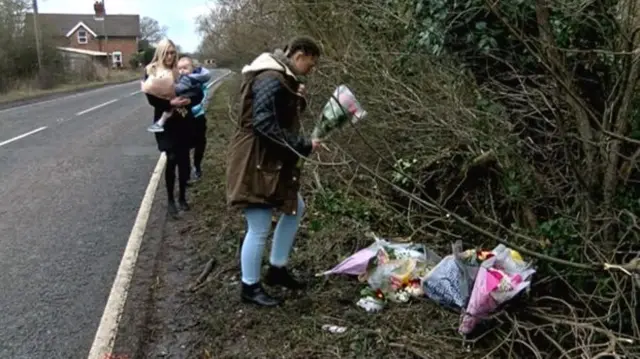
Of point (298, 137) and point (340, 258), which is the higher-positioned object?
point (298, 137)

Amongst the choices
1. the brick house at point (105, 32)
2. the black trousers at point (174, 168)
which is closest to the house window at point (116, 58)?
the brick house at point (105, 32)

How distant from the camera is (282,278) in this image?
489cm

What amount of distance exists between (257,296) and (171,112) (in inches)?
121

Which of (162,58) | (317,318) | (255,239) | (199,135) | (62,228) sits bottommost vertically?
(62,228)

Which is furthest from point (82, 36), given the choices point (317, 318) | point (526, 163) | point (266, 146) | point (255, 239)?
point (317, 318)

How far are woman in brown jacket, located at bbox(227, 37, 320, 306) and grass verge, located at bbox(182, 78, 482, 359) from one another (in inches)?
9.6

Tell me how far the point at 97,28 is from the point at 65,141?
282 ft

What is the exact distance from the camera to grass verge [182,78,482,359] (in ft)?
12.9

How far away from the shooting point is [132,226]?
6934mm

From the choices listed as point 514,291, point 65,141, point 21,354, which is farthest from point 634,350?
point 65,141

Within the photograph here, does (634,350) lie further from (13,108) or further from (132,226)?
(13,108)

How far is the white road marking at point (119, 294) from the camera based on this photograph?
4.10 meters

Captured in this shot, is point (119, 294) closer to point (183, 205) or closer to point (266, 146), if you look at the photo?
point (266, 146)

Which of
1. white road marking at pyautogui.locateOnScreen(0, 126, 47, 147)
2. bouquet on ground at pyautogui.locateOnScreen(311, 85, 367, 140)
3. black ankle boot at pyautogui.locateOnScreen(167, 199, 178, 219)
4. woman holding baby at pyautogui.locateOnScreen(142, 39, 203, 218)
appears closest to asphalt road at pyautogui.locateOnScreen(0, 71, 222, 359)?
white road marking at pyautogui.locateOnScreen(0, 126, 47, 147)
